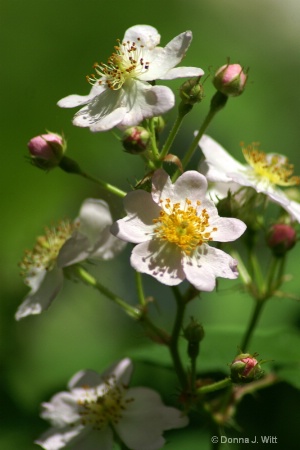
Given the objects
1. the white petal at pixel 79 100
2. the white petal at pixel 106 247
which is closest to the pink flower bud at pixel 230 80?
the white petal at pixel 79 100

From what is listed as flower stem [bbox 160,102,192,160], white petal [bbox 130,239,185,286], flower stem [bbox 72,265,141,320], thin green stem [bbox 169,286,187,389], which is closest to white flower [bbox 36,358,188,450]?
thin green stem [bbox 169,286,187,389]

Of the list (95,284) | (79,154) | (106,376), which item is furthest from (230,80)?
(79,154)

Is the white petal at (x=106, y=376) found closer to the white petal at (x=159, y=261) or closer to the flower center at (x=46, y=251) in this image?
the flower center at (x=46, y=251)

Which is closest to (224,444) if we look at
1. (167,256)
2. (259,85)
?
(167,256)

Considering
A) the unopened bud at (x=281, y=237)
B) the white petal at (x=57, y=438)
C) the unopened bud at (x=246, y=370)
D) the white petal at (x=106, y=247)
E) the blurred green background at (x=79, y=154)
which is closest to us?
the unopened bud at (x=246, y=370)

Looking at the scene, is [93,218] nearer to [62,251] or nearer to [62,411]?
[62,251]
